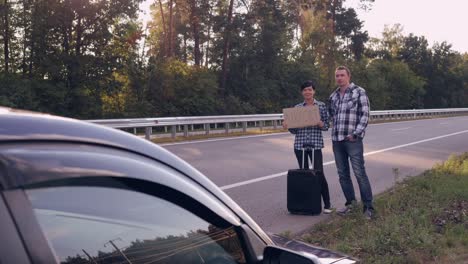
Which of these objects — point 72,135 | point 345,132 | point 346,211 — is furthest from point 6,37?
point 72,135

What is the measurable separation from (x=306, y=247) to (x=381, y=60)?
234ft

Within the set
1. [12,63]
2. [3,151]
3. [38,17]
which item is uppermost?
[38,17]

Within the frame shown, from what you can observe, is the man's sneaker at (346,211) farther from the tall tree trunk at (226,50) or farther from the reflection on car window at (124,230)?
the tall tree trunk at (226,50)

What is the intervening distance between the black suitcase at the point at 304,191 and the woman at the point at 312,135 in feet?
0.32

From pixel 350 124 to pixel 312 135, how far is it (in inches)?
30.0

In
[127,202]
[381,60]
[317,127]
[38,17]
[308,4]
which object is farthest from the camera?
[381,60]

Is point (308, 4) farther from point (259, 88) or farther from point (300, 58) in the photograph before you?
point (300, 58)

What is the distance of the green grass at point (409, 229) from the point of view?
18.6ft

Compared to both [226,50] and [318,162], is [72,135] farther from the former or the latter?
[226,50]

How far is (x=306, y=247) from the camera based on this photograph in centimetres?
262

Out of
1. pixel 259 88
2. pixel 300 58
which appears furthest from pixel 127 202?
pixel 300 58

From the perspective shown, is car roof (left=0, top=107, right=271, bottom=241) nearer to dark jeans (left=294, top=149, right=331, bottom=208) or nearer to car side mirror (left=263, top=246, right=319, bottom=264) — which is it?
car side mirror (left=263, top=246, right=319, bottom=264)

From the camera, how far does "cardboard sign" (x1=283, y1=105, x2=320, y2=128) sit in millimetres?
7484

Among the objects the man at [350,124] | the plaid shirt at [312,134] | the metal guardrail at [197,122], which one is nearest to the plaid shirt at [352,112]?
the man at [350,124]
